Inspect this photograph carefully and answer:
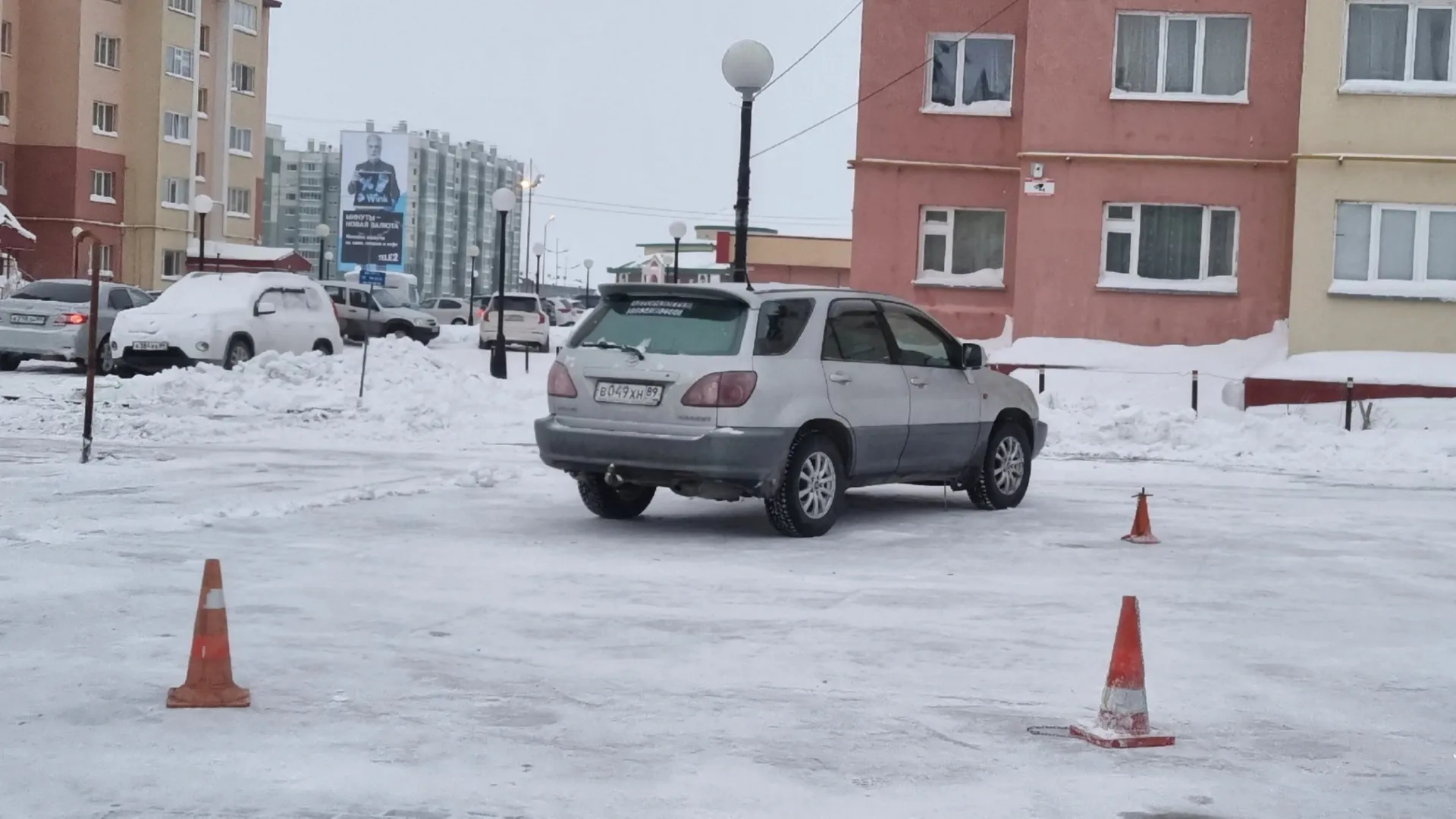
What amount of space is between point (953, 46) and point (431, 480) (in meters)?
17.8

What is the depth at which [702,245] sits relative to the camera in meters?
101

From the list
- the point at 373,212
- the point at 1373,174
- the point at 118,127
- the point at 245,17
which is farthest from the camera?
the point at 245,17

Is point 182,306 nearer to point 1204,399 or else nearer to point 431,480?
point 431,480

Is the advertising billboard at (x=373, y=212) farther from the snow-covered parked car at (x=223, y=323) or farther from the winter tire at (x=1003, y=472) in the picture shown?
the winter tire at (x=1003, y=472)

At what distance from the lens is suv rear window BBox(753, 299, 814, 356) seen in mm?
11867

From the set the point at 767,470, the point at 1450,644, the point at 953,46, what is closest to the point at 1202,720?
the point at 1450,644

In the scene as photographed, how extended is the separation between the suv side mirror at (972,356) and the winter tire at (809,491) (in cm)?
171

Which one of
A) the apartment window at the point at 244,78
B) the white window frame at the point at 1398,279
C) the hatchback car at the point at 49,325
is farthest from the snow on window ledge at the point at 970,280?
the apartment window at the point at 244,78

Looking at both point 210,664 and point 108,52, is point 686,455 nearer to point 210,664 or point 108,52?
point 210,664

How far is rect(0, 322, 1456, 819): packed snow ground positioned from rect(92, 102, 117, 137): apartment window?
56615 millimetres

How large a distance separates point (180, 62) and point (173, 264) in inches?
321

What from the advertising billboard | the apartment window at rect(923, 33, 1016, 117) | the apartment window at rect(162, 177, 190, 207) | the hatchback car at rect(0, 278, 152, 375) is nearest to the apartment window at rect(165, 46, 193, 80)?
the apartment window at rect(162, 177, 190, 207)

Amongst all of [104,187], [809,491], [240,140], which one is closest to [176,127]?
[104,187]

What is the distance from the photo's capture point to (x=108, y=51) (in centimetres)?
7006
